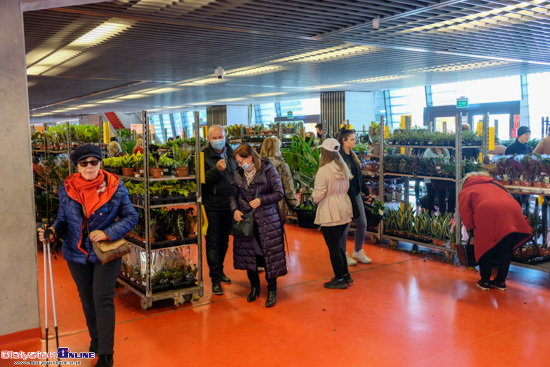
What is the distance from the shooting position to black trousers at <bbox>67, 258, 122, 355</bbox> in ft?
11.4

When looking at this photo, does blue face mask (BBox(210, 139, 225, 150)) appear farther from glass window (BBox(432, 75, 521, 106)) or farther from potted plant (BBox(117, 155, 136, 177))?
glass window (BBox(432, 75, 521, 106))

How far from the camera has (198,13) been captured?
6355mm

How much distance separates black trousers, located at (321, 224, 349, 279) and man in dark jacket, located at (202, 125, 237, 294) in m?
1.00

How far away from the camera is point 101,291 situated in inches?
137

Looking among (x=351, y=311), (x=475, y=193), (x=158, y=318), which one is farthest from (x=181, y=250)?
(x=475, y=193)

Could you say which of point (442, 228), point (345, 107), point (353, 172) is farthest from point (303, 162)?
point (345, 107)

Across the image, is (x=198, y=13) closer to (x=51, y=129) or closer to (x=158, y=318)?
(x=51, y=129)

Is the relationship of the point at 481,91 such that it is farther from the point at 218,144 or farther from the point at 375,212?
the point at 218,144

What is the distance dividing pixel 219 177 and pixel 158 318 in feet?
4.84

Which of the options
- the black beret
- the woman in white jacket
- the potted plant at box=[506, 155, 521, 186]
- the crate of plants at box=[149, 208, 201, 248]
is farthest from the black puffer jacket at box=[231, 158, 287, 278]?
the potted plant at box=[506, 155, 521, 186]

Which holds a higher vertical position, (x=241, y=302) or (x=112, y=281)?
(x=112, y=281)

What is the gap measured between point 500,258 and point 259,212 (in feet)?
8.23

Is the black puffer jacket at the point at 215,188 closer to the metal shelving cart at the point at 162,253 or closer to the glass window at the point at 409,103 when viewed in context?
the metal shelving cart at the point at 162,253

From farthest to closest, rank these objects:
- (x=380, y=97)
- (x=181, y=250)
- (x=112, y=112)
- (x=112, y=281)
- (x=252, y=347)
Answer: (x=112, y=112)
(x=380, y=97)
(x=181, y=250)
(x=252, y=347)
(x=112, y=281)
